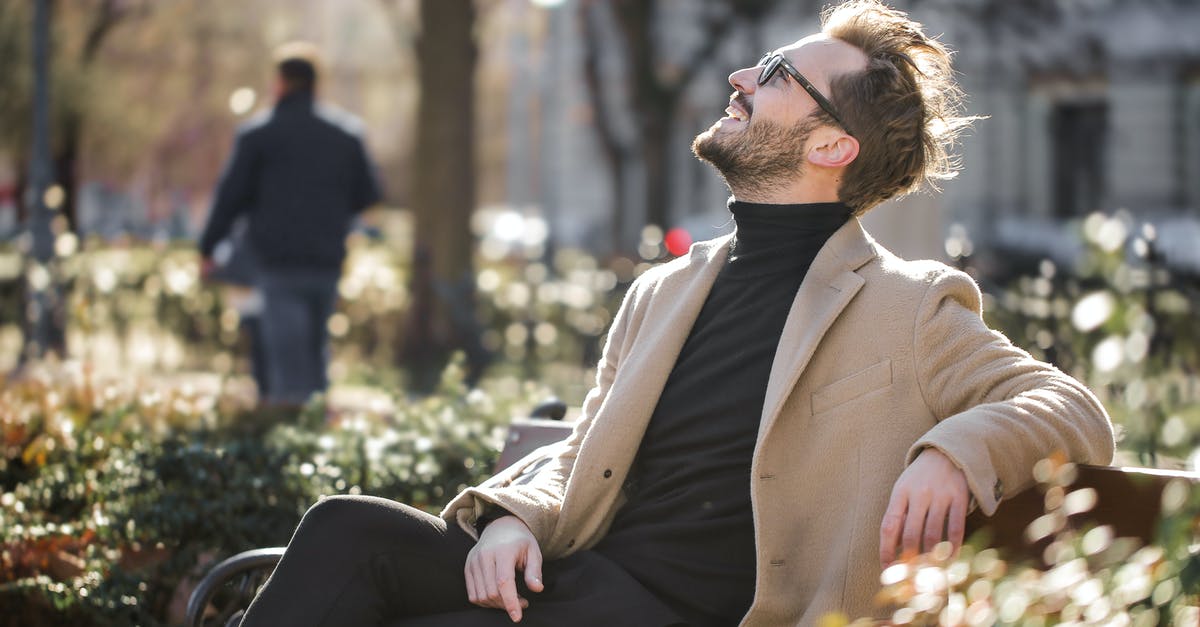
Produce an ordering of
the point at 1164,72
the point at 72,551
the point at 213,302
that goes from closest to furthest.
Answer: the point at 72,551 → the point at 213,302 → the point at 1164,72

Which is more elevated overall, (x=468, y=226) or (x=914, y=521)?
(x=914, y=521)

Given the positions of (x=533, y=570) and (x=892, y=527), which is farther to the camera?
(x=533, y=570)

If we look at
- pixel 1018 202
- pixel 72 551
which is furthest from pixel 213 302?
pixel 1018 202

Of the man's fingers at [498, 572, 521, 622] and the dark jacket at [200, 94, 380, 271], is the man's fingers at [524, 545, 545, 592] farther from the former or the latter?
the dark jacket at [200, 94, 380, 271]

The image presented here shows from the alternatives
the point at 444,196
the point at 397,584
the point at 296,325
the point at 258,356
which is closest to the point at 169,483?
the point at 397,584

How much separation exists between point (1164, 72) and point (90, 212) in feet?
117

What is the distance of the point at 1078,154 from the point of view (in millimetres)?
33719

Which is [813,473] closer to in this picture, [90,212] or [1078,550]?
[1078,550]

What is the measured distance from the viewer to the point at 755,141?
3.22 m

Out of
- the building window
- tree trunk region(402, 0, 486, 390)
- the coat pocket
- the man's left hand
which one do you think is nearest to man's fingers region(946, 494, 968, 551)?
the man's left hand

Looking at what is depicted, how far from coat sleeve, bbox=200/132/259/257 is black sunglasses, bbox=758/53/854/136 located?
581 cm

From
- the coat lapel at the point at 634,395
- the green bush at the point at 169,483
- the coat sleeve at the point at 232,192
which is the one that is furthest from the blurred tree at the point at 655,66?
the coat lapel at the point at 634,395

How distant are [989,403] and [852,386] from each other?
0.88 ft

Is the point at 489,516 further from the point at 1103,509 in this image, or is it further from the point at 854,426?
the point at 1103,509
